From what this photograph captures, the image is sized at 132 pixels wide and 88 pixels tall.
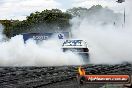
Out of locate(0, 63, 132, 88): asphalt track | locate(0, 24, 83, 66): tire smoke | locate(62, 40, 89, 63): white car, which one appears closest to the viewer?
locate(0, 63, 132, 88): asphalt track

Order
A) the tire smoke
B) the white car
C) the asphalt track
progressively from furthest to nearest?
the white car
the tire smoke
the asphalt track

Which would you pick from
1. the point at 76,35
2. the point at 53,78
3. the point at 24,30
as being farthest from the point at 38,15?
the point at 53,78

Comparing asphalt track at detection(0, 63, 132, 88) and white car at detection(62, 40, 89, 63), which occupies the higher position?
white car at detection(62, 40, 89, 63)

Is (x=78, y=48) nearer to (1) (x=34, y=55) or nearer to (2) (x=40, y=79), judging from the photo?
(1) (x=34, y=55)

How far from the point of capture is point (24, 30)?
11219 cm

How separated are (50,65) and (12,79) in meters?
8.82

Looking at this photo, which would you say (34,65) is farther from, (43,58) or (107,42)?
(107,42)

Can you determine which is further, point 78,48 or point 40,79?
point 78,48

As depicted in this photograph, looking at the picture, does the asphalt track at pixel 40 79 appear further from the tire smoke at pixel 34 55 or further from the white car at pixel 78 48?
the white car at pixel 78 48

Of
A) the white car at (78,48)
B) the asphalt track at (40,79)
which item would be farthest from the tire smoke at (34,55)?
the asphalt track at (40,79)

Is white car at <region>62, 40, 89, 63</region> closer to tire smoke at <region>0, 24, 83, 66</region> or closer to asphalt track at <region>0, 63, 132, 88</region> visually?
tire smoke at <region>0, 24, 83, 66</region>

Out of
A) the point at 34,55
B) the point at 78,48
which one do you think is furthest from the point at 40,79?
the point at 34,55

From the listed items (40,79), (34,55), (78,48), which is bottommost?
(40,79)

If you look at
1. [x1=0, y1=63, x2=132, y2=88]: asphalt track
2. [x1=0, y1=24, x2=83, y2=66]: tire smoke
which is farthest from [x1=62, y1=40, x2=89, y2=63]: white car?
[x1=0, y1=63, x2=132, y2=88]: asphalt track
